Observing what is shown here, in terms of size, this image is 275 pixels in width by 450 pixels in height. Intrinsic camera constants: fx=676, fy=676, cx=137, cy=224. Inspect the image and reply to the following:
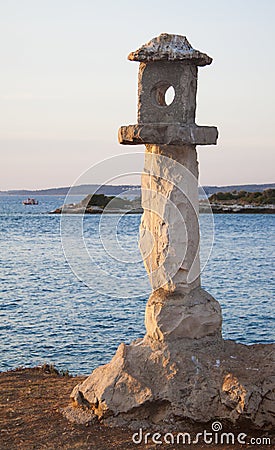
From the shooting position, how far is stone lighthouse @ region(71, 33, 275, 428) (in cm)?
752

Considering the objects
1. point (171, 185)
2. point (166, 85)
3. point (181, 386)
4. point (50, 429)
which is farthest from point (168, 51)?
point (50, 429)

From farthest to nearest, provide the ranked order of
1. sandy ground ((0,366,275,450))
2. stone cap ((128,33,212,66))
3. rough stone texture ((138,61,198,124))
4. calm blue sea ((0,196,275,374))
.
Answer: calm blue sea ((0,196,275,374)) < rough stone texture ((138,61,198,124)) < stone cap ((128,33,212,66)) < sandy ground ((0,366,275,450))

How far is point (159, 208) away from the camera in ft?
27.1

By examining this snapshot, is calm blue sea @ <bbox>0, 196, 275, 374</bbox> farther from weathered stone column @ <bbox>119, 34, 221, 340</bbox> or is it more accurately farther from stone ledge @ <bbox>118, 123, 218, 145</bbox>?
stone ledge @ <bbox>118, 123, 218, 145</bbox>

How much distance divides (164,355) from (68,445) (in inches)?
59.9

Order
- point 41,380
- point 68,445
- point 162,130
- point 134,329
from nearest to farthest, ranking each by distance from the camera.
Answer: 1. point 68,445
2. point 162,130
3. point 41,380
4. point 134,329

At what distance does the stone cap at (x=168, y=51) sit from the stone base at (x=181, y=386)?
3.33 m

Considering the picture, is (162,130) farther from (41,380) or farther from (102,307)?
(102,307)

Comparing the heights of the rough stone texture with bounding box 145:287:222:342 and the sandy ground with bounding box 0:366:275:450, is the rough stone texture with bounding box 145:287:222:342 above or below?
above

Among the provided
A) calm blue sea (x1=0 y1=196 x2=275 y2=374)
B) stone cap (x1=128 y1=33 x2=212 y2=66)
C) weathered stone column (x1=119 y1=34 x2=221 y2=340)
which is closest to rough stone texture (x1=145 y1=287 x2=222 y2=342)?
weathered stone column (x1=119 y1=34 x2=221 y2=340)

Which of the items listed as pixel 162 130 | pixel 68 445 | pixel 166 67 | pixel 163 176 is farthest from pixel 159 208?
pixel 68 445

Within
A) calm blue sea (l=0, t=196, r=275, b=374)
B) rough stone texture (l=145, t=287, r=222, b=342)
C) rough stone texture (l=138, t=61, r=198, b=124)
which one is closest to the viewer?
rough stone texture (l=138, t=61, r=198, b=124)

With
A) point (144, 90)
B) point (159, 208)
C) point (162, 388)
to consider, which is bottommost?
point (162, 388)

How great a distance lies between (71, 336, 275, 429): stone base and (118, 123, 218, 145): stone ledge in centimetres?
239
